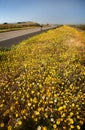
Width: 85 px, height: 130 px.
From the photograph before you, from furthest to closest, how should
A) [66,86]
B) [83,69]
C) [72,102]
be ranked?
[83,69] < [66,86] < [72,102]

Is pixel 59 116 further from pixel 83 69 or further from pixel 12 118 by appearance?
pixel 83 69

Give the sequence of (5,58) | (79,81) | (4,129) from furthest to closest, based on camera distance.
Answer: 1. (5,58)
2. (79,81)
3. (4,129)

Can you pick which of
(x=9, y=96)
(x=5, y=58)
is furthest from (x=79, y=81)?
(x=5, y=58)

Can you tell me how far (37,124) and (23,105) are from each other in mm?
684

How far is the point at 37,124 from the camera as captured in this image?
13.9 ft

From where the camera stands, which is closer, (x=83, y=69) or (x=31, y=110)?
Result: (x=31, y=110)

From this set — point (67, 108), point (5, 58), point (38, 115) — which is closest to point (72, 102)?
point (67, 108)

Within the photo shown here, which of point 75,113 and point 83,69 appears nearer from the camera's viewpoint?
point 75,113

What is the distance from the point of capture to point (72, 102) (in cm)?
483

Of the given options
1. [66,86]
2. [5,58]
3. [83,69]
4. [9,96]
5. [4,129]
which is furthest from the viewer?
[5,58]

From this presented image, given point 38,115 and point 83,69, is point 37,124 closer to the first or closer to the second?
point 38,115

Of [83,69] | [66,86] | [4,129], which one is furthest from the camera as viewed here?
[83,69]

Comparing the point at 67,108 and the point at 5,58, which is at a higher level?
the point at 67,108

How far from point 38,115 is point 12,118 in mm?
482
